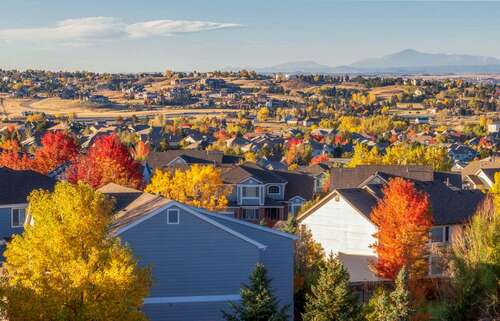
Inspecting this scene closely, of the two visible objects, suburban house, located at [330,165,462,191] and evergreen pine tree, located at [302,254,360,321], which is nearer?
evergreen pine tree, located at [302,254,360,321]

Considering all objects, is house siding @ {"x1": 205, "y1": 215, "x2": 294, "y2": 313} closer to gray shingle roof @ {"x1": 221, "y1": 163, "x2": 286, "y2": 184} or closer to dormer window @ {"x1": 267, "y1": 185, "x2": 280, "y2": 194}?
gray shingle roof @ {"x1": 221, "y1": 163, "x2": 286, "y2": 184}

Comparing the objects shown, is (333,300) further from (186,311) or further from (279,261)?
(186,311)

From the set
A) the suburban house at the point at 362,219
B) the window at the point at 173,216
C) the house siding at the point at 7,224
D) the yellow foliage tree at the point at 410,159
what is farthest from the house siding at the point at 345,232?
the yellow foliage tree at the point at 410,159

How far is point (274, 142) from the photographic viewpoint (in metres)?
138

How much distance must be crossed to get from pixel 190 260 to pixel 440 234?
16.9 m

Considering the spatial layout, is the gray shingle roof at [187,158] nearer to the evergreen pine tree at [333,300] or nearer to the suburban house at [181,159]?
the suburban house at [181,159]

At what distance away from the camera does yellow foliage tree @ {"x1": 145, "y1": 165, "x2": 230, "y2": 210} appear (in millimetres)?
48250

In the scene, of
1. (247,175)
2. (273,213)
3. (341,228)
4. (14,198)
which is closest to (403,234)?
(341,228)

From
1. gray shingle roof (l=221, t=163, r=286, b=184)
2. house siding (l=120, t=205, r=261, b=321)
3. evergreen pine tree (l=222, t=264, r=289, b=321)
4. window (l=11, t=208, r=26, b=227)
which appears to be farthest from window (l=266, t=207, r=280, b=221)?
evergreen pine tree (l=222, t=264, r=289, b=321)

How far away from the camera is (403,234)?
118ft

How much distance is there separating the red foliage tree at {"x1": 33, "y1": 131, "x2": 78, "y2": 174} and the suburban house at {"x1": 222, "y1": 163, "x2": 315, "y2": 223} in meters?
15.0

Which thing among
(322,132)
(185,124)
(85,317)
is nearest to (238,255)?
(85,317)

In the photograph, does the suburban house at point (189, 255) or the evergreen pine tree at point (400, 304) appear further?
the suburban house at point (189, 255)

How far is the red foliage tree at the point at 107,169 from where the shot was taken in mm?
49188
